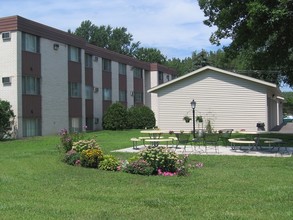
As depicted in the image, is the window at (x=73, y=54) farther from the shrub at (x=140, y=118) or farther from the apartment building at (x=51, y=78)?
the shrub at (x=140, y=118)

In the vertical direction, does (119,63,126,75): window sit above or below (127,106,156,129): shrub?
above

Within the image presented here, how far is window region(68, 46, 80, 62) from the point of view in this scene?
34844 millimetres

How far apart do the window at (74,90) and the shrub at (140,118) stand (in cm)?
568

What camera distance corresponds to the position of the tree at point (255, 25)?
15.7 metres

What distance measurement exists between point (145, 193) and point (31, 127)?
23.1 meters

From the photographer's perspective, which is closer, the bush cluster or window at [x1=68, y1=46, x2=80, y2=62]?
window at [x1=68, y1=46, x2=80, y2=62]

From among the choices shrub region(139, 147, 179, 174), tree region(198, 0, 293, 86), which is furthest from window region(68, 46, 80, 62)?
shrub region(139, 147, 179, 174)

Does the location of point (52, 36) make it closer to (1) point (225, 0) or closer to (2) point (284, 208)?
(1) point (225, 0)

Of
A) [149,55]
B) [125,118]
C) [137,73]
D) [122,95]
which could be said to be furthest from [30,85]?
[149,55]

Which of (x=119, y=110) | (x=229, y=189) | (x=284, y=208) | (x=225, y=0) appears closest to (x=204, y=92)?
(x=119, y=110)

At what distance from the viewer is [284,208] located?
6.95m

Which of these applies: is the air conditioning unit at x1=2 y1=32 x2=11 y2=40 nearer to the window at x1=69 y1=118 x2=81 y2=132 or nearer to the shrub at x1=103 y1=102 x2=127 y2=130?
the window at x1=69 y1=118 x2=81 y2=132

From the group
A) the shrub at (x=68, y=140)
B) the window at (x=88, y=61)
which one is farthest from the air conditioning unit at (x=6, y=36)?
the shrub at (x=68, y=140)

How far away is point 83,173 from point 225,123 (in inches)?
808
